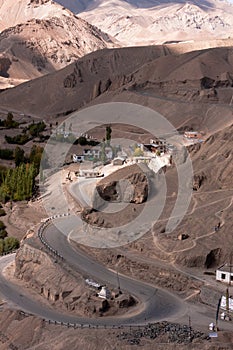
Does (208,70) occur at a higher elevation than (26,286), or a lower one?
higher

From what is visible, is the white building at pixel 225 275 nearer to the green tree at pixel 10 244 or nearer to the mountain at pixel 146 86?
the green tree at pixel 10 244

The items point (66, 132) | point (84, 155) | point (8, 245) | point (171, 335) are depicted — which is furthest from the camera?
point (66, 132)

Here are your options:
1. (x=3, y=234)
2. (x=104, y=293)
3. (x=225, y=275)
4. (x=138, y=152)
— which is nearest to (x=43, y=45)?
(x=138, y=152)

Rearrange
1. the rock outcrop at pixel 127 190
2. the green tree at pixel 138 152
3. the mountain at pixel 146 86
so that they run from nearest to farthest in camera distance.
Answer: the rock outcrop at pixel 127 190 < the green tree at pixel 138 152 < the mountain at pixel 146 86

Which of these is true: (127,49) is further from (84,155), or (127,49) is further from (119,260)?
(119,260)

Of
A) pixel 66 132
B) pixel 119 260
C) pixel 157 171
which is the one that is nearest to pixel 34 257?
pixel 119 260

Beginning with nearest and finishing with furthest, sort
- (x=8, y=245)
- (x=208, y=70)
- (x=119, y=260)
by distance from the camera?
(x=119, y=260) < (x=8, y=245) < (x=208, y=70)

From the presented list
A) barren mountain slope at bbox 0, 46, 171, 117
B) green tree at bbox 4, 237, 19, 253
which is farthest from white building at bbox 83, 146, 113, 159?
barren mountain slope at bbox 0, 46, 171, 117

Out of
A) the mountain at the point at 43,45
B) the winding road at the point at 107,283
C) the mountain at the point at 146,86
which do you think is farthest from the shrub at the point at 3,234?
the mountain at the point at 43,45

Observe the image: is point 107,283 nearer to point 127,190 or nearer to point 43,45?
point 127,190
